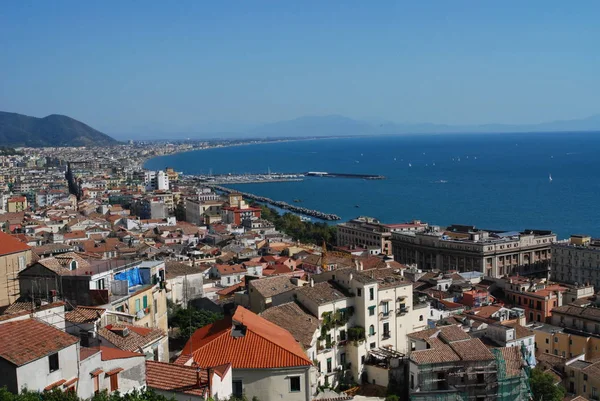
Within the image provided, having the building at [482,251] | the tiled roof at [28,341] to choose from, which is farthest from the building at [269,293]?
the building at [482,251]

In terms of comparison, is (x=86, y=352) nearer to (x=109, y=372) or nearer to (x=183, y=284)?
(x=109, y=372)

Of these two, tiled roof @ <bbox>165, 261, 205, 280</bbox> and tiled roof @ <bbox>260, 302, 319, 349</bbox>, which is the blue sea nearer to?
tiled roof @ <bbox>165, 261, 205, 280</bbox>

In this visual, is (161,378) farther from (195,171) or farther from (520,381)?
(195,171)

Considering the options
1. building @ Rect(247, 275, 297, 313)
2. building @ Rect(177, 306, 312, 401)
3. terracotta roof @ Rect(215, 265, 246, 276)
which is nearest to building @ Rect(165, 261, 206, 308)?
building @ Rect(247, 275, 297, 313)

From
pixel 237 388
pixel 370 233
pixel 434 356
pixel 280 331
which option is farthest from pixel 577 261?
pixel 237 388

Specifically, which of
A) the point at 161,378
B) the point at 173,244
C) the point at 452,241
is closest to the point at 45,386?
the point at 161,378

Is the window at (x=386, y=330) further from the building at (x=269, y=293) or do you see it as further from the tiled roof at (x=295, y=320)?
the building at (x=269, y=293)

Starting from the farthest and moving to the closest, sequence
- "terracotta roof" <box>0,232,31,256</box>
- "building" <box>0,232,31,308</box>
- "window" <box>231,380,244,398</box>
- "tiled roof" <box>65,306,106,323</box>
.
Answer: "terracotta roof" <box>0,232,31,256</box>, "building" <box>0,232,31,308</box>, "window" <box>231,380,244,398</box>, "tiled roof" <box>65,306,106,323</box>

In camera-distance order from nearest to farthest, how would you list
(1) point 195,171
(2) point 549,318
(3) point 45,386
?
(3) point 45,386 → (2) point 549,318 → (1) point 195,171
